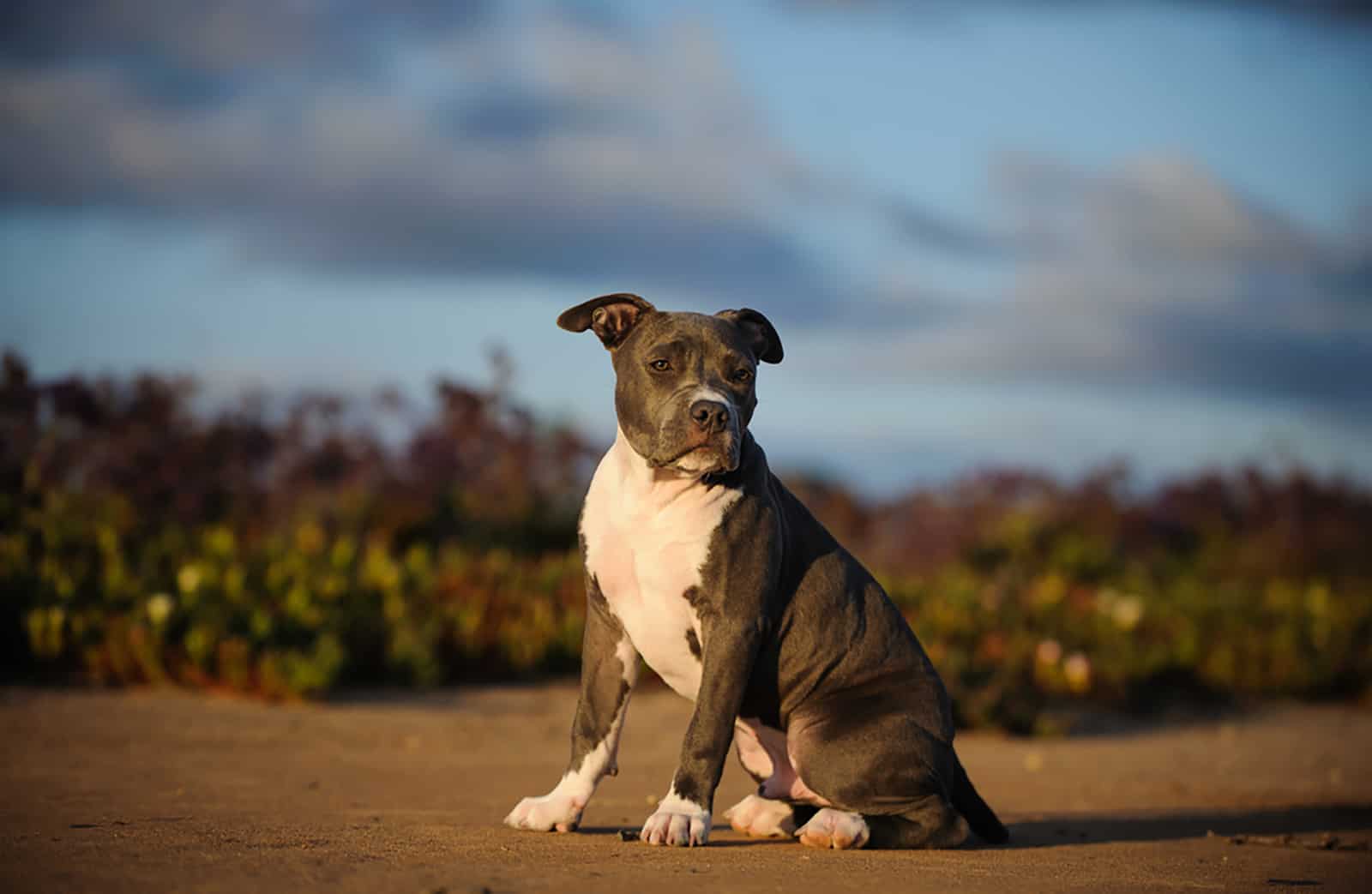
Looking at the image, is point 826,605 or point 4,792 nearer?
point 826,605

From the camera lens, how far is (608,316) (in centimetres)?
611

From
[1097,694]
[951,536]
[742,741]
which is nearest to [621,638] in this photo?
[742,741]

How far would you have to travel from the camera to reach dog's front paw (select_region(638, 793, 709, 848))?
17.7 feet

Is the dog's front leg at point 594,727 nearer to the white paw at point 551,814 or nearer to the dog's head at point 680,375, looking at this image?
the white paw at point 551,814

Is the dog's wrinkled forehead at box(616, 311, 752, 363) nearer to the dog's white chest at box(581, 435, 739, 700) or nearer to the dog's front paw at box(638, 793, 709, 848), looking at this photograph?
the dog's white chest at box(581, 435, 739, 700)

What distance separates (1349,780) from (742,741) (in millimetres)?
6054

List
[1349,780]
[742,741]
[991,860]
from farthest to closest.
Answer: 1. [1349,780]
2. [742,741]
3. [991,860]

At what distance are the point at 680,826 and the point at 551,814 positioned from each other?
0.74 metres

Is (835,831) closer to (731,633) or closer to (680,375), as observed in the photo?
(731,633)

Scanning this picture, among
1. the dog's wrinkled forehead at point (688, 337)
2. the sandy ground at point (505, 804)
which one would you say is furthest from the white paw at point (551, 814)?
the dog's wrinkled forehead at point (688, 337)

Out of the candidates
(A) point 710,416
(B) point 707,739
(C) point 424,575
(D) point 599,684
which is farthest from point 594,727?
(C) point 424,575

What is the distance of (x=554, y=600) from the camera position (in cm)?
1186

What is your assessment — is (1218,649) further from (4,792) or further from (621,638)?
(4,792)

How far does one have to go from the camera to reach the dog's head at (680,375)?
5.46 meters
